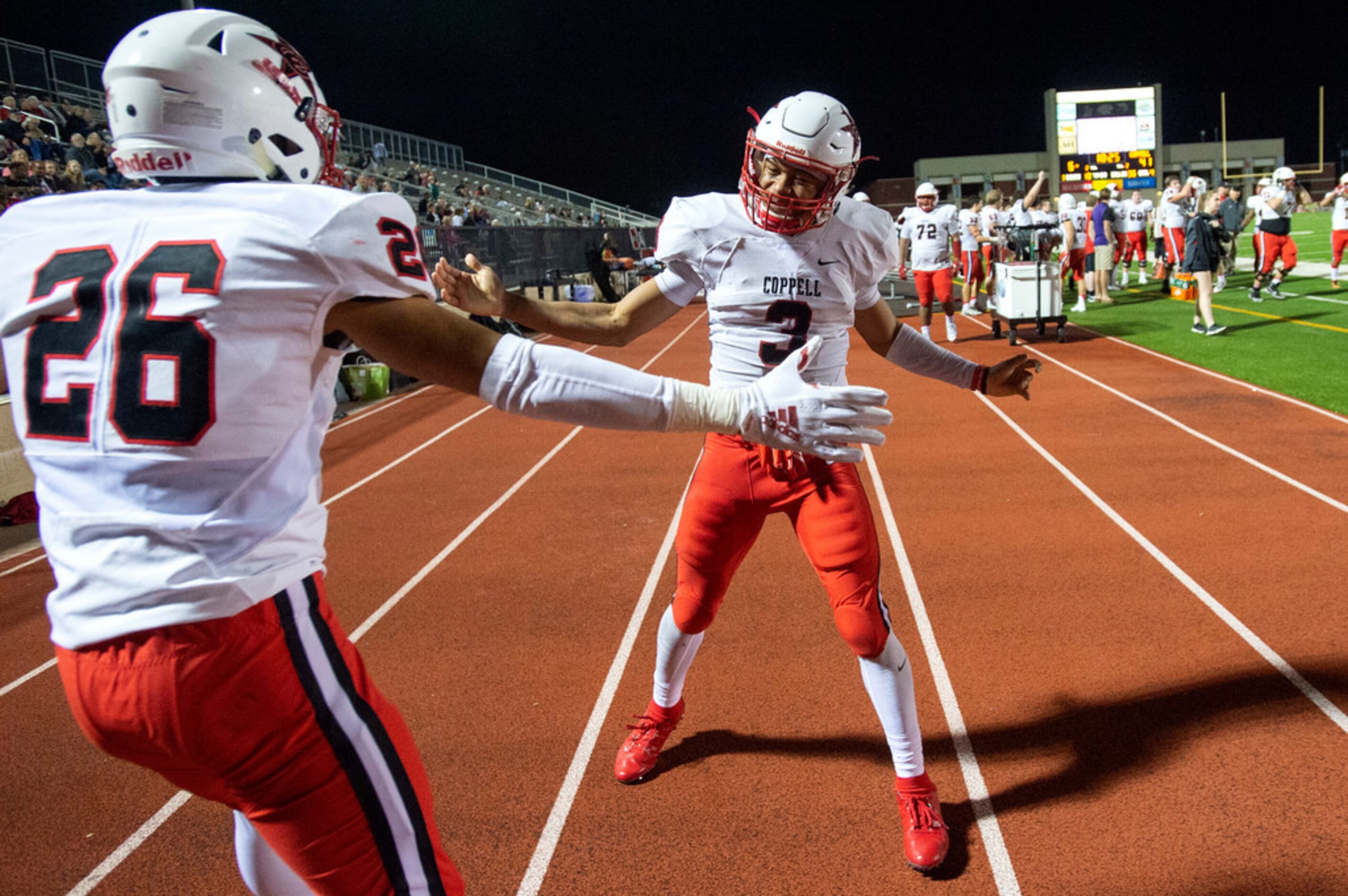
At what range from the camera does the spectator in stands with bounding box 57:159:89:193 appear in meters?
11.8

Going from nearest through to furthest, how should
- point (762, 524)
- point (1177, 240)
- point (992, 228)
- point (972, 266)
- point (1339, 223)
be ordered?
point (762, 524) < point (992, 228) < point (1339, 223) < point (1177, 240) < point (972, 266)

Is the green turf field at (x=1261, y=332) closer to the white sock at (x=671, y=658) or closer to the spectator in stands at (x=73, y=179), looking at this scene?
the white sock at (x=671, y=658)

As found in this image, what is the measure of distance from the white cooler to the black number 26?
12.7 meters

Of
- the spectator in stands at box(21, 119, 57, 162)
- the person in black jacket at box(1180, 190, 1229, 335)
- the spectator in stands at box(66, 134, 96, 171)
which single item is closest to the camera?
the person in black jacket at box(1180, 190, 1229, 335)

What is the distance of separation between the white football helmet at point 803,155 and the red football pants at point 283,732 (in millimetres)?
1895

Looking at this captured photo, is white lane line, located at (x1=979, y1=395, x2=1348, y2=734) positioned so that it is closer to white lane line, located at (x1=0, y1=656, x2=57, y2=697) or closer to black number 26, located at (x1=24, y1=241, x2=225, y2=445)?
black number 26, located at (x1=24, y1=241, x2=225, y2=445)

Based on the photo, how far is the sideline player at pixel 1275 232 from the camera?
13812mm

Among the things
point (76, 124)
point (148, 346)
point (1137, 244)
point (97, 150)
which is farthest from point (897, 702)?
point (76, 124)

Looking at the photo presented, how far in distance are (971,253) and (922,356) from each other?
43.8ft

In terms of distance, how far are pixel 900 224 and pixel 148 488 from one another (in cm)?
1739

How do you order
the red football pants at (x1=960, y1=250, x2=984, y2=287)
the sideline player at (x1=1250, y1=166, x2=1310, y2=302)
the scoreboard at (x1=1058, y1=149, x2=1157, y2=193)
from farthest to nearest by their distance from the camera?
the scoreboard at (x1=1058, y1=149, x2=1157, y2=193), the red football pants at (x1=960, y1=250, x2=984, y2=287), the sideline player at (x1=1250, y1=166, x2=1310, y2=302)

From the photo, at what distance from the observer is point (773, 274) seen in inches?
117

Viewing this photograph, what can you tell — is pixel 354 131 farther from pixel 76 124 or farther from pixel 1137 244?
pixel 1137 244

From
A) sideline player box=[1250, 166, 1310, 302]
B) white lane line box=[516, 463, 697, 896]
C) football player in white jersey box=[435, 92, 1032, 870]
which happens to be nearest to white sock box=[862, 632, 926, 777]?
football player in white jersey box=[435, 92, 1032, 870]
